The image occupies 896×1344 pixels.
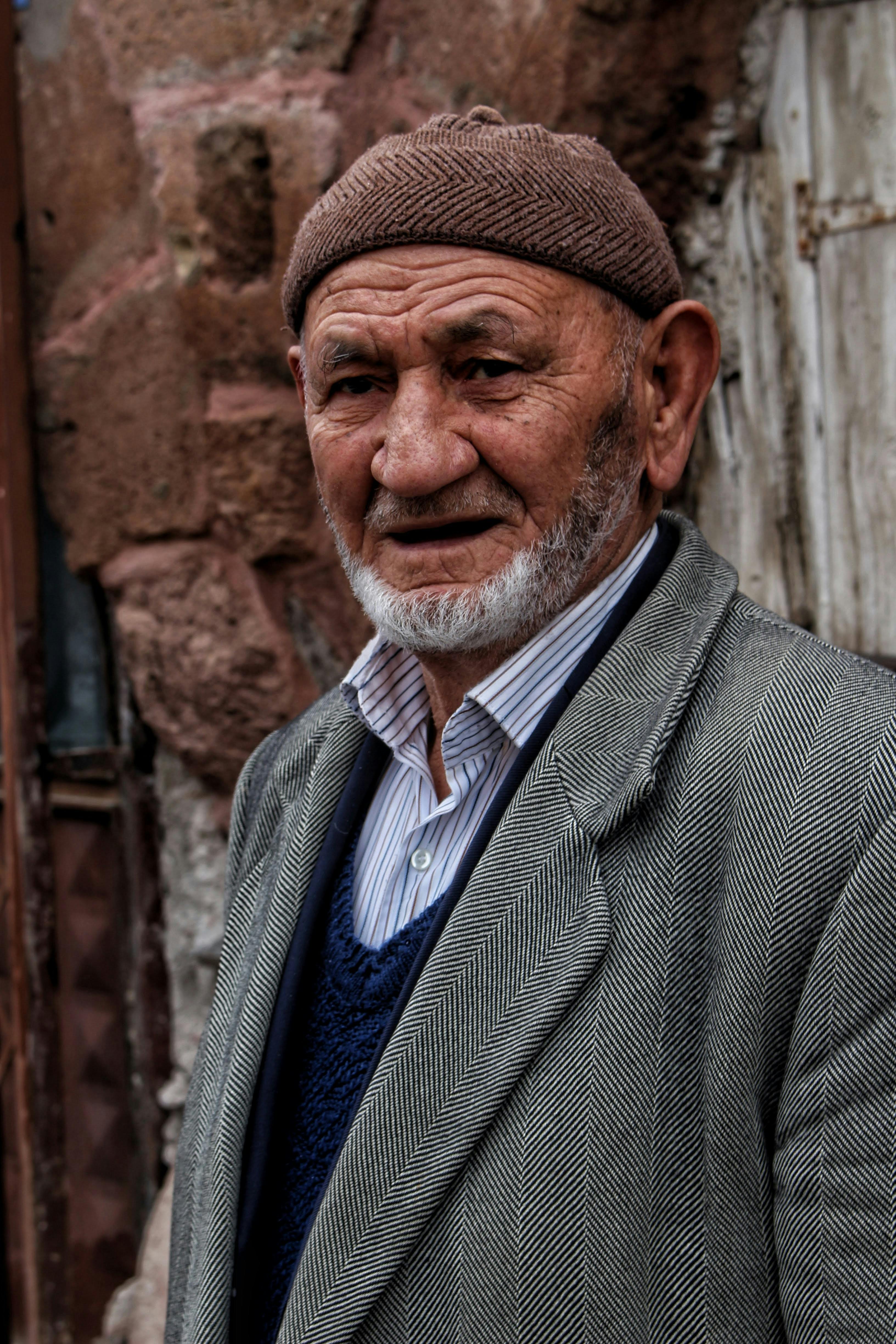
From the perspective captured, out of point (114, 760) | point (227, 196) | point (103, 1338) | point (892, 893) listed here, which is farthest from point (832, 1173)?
point (103, 1338)

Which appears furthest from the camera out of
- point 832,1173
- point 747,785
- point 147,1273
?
point 147,1273

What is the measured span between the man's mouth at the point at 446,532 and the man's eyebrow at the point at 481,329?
184 millimetres

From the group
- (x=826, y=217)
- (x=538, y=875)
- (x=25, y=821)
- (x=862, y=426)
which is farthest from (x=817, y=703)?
(x=25, y=821)

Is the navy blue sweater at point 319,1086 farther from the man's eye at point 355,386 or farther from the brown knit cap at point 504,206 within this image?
the brown knit cap at point 504,206

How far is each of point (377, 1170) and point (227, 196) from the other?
1785 mm

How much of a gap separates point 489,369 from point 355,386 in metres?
0.17

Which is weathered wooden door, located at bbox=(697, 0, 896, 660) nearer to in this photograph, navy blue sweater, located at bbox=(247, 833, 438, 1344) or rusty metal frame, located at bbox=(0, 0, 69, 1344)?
navy blue sweater, located at bbox=(247, 833, 438, 1344)

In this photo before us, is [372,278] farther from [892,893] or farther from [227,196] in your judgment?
[227,196]

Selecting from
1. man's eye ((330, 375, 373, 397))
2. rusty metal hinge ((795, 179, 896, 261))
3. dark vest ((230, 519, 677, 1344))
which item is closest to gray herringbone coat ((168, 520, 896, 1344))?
dark vest ((230, 519, 677, 1344))

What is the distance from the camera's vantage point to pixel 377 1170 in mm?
1066

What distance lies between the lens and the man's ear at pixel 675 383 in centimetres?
133

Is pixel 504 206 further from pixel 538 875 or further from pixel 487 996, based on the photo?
pixel 487 996

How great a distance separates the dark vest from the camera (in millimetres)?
1234

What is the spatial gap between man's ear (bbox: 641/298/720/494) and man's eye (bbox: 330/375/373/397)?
12.2 inches
